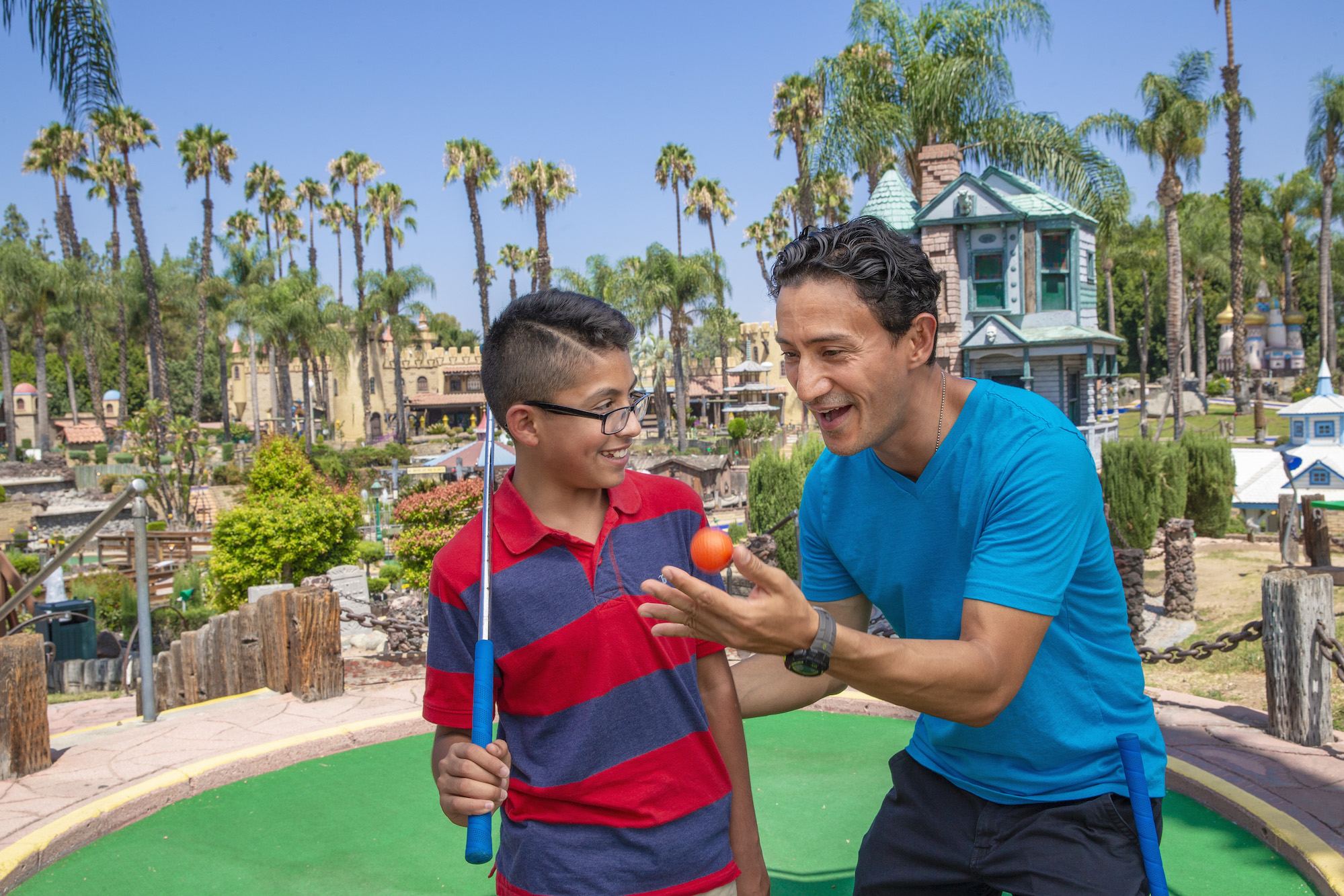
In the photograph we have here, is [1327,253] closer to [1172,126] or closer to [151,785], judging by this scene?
[1172,126]

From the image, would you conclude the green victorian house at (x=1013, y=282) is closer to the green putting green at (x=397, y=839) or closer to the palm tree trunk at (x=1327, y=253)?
the green putting green at (x=397, y=839)

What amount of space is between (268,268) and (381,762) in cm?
5244

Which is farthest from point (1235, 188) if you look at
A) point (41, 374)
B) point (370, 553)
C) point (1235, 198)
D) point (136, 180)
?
point (41, 374)

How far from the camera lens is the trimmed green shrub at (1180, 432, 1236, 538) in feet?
46.6

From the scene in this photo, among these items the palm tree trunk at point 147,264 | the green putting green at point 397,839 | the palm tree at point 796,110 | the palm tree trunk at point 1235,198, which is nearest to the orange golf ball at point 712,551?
the green putting green at point 397,839

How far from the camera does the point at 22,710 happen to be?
5.26m

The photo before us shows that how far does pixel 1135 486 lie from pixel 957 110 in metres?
8.66

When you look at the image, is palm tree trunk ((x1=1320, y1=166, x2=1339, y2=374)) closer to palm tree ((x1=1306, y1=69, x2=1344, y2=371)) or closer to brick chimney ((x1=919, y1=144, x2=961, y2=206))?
palm tree ((x1=1306, y1=69, x2=1344, y2=371))

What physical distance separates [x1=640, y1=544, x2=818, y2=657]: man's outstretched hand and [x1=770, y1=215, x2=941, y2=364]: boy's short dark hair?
2.46 feet

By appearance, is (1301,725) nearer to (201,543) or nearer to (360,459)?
(201,543)

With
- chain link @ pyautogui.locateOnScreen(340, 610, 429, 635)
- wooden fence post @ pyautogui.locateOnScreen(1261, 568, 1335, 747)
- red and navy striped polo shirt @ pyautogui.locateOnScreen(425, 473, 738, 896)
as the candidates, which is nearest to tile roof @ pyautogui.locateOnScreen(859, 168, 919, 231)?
chain link @ pyautogui.locateOnScreen(340, 610, 429, 635)

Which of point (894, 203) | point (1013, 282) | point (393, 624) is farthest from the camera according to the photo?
point (894, 203)

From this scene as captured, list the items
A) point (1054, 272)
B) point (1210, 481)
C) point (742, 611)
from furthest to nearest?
point (1054, 272), point (1210, 481), point (742, 611)

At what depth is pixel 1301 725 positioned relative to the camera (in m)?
4.97
